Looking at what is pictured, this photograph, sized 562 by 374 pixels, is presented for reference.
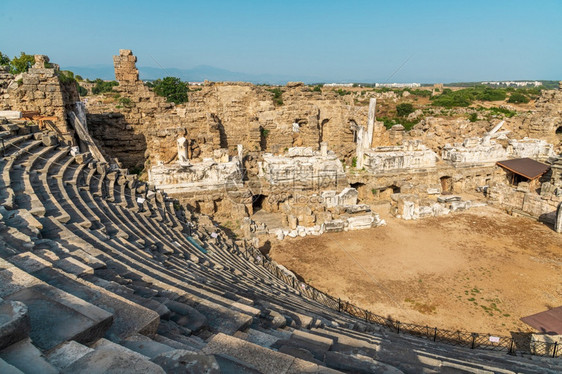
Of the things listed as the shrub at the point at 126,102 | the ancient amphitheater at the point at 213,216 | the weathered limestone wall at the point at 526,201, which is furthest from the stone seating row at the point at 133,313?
the weathered limestone wall at the point at 526,201

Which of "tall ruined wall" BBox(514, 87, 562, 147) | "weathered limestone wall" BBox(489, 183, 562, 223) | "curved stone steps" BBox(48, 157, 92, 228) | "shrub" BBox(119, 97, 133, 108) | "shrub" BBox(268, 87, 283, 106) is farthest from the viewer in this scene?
"tall ruined wall" BBox(514, 87, 562, 147)

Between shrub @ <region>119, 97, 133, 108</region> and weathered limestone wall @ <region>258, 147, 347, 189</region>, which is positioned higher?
shrub @ <region>119, 97, 133, 108</region>

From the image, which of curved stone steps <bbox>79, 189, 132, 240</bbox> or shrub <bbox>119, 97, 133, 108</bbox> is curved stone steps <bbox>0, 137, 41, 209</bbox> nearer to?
curved stone steps <bbox>79, 189, 132, 240</bbox>

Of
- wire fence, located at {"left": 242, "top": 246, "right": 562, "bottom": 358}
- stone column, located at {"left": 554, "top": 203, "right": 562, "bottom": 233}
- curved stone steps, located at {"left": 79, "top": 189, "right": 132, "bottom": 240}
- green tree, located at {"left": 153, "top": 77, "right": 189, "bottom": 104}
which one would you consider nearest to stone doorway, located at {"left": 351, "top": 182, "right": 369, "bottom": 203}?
stone column, located at {"left": 554, "top": 203, "right": 562, "bottom": 233}

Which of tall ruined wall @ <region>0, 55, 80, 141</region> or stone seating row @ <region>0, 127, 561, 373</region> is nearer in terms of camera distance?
stone seating row @ <region>0, 127, 561, 373</region>

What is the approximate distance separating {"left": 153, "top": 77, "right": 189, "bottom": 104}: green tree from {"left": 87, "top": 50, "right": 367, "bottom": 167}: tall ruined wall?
1733 cm

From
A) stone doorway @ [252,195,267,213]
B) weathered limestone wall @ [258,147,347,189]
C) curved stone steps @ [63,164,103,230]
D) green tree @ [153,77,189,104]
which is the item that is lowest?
stone doorway @ [252,195,267,213]

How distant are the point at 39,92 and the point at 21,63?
7.79ft

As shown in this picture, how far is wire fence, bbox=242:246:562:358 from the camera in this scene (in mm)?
6773

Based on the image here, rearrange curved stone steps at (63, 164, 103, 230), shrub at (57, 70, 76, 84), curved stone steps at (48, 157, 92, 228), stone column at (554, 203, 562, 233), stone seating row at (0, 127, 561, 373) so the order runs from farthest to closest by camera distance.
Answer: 1. stone column at (554, 203, 562, 233)
2. shrub at (57, 70, 76, 84)
3. curved stone steps at (63, 164, 103, 230)
4. curved stone steps at (48, 157, 92, 228)
5. stone seating row at (0, 127, 561, 373)

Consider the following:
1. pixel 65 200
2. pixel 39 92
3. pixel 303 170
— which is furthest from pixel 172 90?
pixel 65 200

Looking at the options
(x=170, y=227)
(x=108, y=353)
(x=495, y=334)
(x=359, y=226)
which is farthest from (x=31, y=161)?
(x=495, y=334)

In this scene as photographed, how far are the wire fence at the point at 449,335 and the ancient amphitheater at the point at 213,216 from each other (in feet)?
0.17

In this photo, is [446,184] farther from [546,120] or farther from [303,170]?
[546,120]
